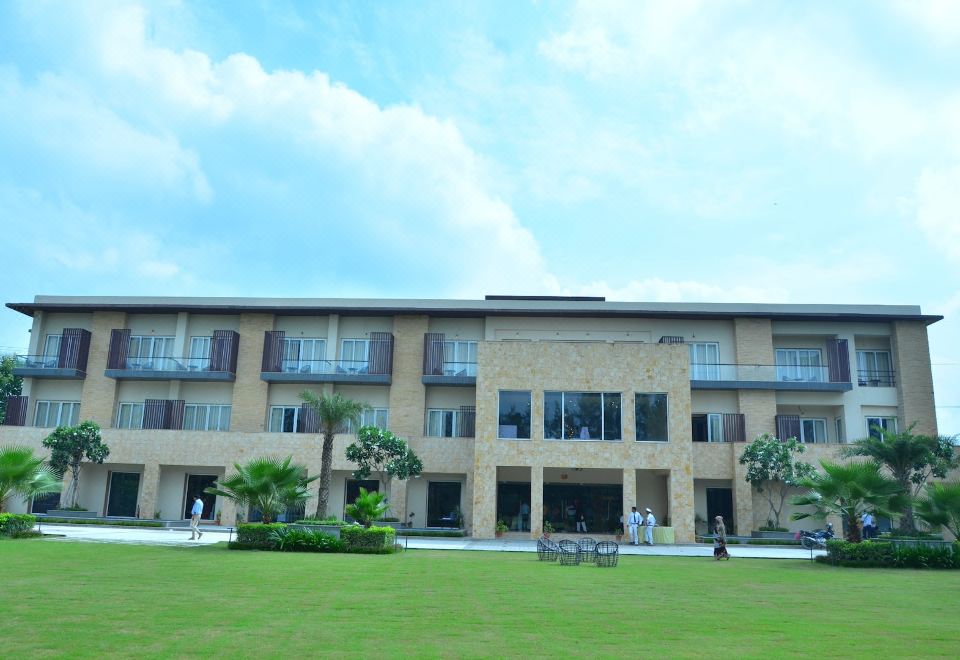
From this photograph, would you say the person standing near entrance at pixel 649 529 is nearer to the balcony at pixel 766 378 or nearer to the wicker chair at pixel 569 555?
the wicker chair at pixel 569 555

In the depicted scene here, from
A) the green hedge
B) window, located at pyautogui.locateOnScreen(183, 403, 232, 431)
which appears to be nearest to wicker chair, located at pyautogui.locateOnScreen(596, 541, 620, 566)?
the green hedge

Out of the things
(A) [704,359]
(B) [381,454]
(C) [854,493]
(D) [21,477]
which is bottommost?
(D) [21,477]

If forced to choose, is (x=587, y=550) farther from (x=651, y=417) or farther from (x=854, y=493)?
(x=651, y=417)

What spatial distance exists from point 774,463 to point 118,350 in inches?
1284

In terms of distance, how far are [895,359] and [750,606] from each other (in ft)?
102

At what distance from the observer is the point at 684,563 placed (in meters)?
21.1

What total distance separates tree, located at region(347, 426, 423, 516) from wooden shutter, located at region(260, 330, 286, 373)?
802 centimetres

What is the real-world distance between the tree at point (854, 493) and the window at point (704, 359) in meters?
16.6

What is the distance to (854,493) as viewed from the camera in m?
20.9

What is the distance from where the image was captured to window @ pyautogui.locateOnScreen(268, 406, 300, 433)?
1555 inches

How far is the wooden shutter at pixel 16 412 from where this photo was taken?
39625 mm

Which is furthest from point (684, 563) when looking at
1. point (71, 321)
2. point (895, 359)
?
point (71, 321)

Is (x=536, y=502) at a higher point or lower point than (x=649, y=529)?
higher

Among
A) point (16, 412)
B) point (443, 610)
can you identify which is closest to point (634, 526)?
point (443, 610)
